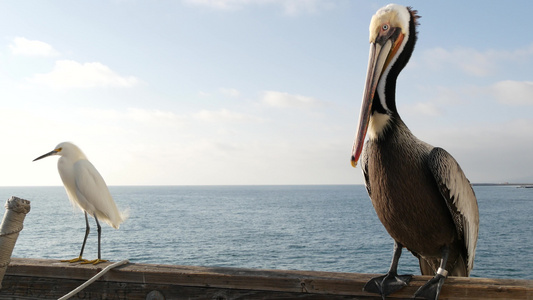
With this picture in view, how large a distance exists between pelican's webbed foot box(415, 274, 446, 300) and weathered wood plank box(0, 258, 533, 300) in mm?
53

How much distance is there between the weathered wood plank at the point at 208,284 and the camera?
2260 millimetres

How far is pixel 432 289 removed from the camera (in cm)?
227

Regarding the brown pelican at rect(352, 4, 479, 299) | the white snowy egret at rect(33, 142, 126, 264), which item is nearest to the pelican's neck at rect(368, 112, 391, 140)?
the brown pelican at rect(352, 4, 479, 299)

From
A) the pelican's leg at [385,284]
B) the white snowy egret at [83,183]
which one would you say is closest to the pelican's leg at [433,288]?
the pelican's leg at [385,284]

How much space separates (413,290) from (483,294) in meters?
0.37

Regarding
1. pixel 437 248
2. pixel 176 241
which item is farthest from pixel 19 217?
pixel 176 241

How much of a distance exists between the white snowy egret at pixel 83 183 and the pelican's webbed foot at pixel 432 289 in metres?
3.79

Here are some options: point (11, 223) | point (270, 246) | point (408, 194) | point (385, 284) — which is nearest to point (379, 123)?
point (408, 194)

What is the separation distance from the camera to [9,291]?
272 centimetres

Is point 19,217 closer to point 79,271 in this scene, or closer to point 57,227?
point 79,271

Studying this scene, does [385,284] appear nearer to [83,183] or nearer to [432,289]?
[432,289]

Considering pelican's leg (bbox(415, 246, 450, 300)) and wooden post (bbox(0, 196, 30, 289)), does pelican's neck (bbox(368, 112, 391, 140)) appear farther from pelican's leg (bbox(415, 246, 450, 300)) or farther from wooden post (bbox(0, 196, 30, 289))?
wooden post (bbox(0, 196, 30, 289))

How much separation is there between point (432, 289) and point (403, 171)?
681mm

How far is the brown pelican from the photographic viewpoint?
2.58 metres
